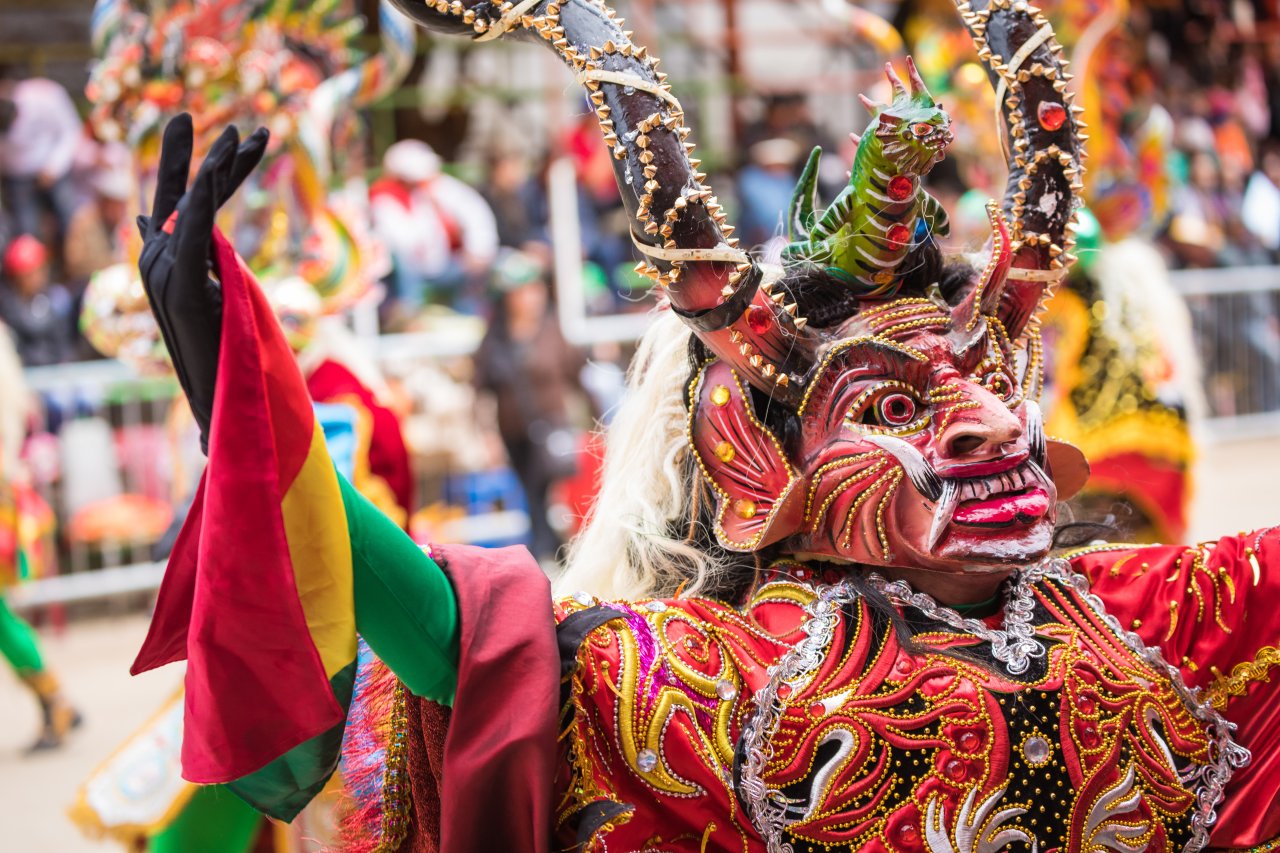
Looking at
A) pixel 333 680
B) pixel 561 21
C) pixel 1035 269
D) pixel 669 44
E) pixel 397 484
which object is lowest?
pixel 397 484

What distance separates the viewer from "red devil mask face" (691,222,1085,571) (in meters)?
1.96

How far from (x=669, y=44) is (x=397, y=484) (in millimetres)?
9597

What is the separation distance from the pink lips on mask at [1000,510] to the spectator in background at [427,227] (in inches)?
308

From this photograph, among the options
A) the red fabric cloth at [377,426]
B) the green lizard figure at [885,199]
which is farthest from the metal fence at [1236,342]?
the green lizard figure at [885,199]

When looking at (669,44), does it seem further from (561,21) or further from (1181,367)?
(561,21)

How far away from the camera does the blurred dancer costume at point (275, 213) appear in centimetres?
406

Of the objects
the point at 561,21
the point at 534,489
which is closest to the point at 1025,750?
the point at 561,21

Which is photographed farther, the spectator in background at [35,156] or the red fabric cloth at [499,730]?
the spectator in background at [35,156]

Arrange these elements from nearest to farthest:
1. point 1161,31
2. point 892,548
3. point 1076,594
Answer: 1. point 892,548
2. point 1076,594
3. point 1161,31

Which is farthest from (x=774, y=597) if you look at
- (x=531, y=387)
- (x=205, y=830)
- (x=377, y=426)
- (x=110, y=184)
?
(x=110, y=184)

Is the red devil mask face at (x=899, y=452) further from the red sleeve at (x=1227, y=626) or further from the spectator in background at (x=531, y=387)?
the spectator in background at (x=531, y=387)

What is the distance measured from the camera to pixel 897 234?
2.07m

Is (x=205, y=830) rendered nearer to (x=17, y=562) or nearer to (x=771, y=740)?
(x=771, y=740)

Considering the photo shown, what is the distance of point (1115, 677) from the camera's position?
2.04 m
